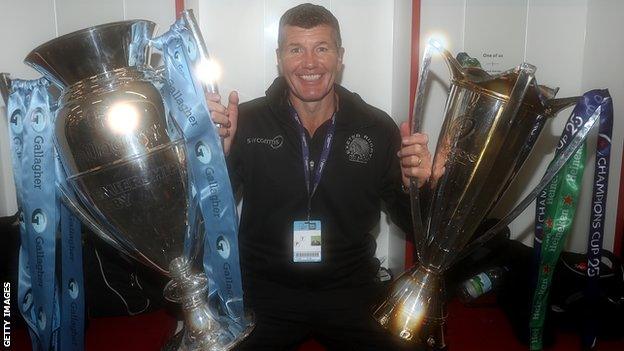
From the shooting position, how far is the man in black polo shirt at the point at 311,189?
1.47 m

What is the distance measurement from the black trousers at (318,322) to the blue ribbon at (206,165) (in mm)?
240

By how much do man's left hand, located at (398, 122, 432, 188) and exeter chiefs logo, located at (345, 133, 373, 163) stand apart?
13.4 inches

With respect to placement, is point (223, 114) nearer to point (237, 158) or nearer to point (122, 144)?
point (122, 144)

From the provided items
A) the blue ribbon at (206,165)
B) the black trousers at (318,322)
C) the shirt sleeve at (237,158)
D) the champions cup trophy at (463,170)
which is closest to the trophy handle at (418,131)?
the champions cup trophy at (463,170)

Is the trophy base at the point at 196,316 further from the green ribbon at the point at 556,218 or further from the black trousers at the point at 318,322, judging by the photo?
the green ribbon at the point at 556,218

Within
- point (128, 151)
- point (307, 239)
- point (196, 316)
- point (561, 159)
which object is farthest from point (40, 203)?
point (561, 159)

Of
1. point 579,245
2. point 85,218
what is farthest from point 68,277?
point 579,245

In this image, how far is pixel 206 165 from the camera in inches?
43.6

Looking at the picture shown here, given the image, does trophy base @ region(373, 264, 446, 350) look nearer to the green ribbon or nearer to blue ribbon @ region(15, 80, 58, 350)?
the green ribbon

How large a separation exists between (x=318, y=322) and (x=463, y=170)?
67 cm

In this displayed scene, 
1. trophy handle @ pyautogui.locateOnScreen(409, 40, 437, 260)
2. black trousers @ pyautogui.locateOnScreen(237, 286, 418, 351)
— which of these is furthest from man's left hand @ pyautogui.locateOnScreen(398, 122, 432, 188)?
black trousers @ pyautogui.locateOnScreen(237, 286, 418, 351)

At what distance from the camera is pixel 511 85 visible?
1071 mm

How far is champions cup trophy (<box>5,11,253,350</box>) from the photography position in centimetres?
96

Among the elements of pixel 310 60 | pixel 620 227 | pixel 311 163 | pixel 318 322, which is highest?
pixel 310 60
